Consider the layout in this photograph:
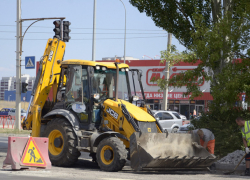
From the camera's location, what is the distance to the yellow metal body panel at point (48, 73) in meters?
12.7

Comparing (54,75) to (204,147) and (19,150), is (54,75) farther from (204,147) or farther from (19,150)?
(204,147)

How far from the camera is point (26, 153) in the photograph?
10.0m

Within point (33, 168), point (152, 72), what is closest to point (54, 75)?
point (33, 168)

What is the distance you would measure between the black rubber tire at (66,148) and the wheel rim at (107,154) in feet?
3.40

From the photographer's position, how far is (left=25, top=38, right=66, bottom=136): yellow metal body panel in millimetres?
12734

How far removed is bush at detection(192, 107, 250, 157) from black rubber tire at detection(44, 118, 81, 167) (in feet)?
15.6

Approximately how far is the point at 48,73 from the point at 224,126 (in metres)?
6.05

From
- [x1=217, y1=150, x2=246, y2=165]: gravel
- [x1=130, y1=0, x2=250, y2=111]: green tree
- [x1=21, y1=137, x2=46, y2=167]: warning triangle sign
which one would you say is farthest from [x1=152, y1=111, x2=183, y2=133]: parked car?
[x1=21, y1=137, x2=46, y2=167]: warning triangle sign

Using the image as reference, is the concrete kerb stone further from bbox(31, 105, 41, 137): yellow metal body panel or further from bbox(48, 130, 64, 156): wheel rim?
bbox(31, 105, 41, 137): yellow metal body panel

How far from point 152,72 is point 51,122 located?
119ft

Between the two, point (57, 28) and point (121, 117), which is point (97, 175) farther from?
point (57, 28)

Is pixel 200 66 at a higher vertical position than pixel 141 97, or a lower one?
higher

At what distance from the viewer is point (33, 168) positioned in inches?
396

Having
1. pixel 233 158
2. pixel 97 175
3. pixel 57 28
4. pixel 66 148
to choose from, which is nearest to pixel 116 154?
pixel 97 175
